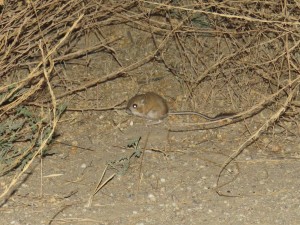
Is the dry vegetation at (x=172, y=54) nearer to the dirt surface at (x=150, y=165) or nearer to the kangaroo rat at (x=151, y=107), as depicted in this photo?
the dirt surface at (x=150, y=165)

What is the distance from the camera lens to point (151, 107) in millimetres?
6531

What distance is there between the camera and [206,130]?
648 cm

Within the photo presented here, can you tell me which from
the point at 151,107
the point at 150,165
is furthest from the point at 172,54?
the point at 150,165

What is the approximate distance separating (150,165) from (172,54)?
5.47ft

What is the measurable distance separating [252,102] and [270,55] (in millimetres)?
466

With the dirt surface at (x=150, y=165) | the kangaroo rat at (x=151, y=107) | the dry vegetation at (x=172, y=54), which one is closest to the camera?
the dirt surface at (x=150, y=165)

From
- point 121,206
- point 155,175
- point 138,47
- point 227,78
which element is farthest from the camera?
point 138,47

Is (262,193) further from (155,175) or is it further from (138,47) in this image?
(138,47)

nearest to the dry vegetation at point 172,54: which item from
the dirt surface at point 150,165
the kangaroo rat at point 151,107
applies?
the dirt surface at point 150,165

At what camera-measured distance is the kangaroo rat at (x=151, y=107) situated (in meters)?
6.57

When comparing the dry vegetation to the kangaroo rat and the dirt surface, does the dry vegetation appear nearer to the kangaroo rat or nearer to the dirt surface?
the dirt surface

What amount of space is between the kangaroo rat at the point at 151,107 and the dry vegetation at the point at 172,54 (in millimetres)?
248

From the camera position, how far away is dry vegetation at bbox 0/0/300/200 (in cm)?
561

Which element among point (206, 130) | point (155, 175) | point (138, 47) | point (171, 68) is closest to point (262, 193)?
point (155, 175)
